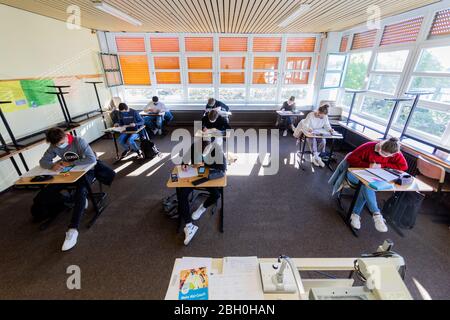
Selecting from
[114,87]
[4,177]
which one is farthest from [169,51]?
[4,177]

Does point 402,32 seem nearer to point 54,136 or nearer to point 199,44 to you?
point 199,44

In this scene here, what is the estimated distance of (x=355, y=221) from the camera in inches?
108

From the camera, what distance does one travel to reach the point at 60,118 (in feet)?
15.5

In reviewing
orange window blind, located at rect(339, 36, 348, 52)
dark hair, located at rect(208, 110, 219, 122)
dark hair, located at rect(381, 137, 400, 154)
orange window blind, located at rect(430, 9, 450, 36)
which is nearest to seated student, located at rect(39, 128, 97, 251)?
dark hair, located at rect(208, 110, 219, 122)

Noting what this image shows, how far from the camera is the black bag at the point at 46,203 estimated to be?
2711 millimetres

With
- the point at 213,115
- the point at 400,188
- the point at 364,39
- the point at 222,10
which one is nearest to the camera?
the point at 400,188

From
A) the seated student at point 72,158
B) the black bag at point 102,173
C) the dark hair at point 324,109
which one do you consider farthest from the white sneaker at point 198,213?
the dark hair at point 324,109

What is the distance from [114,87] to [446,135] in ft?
29.3

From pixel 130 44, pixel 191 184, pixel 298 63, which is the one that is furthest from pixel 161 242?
pixel 298 63

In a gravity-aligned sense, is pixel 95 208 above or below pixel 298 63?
below

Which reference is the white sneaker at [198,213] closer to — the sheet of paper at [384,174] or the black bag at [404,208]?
the sheet of paper at [384,174]

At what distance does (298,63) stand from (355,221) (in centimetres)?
616
